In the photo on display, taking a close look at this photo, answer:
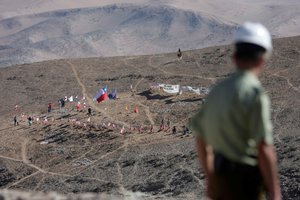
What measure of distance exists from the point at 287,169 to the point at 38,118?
29128 millimetres

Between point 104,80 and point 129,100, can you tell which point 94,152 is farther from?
point 104,80

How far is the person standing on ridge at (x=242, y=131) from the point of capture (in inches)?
241

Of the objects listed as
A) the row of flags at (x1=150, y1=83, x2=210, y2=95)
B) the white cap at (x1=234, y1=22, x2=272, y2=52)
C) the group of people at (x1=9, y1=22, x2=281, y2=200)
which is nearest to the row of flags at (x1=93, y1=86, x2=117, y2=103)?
the row of flags at (x1=150, y1=83, x2=210, y2=95)

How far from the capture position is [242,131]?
6262 mm

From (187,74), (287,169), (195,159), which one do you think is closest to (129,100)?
(187,74)

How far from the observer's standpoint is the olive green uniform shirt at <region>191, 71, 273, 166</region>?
6087 millimetres

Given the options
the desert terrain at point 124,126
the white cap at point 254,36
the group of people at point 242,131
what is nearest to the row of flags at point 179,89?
the desert terrain at point 124,126

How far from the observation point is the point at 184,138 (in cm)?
4419

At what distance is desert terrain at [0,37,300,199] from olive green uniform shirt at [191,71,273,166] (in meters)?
19.9

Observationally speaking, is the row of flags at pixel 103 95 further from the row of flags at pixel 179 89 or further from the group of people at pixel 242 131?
the group of people at pixel 242 131

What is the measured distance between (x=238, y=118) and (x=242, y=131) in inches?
6.1

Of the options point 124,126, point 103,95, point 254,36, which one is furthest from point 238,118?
point 103,95

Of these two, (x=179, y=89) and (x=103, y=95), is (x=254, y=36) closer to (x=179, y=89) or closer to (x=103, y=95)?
(x=103, y=95)

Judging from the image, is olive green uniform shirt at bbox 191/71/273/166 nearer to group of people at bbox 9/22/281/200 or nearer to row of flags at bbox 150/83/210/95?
group of people at bbox 9/22/281/200
